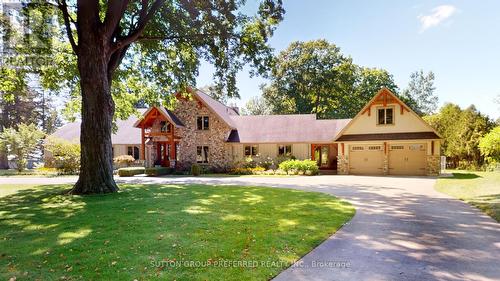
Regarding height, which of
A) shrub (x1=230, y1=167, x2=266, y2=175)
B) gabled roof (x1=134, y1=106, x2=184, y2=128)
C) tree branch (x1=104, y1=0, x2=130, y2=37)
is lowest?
shrub (x1=230, y1=167, x2=266, y2=175)

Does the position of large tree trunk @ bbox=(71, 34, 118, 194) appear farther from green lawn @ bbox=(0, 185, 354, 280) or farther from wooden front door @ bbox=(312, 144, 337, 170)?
wooden front door @ bbox=(312, 144, 337, 170)

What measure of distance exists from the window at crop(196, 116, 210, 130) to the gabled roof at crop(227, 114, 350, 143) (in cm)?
263

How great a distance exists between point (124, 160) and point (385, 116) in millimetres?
26102

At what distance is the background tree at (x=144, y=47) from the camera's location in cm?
1359

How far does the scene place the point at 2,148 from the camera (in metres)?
31.1

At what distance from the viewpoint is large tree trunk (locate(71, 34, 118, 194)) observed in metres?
13.5

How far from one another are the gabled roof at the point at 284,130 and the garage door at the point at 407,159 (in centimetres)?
561

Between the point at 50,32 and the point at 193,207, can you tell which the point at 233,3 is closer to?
the point at 193,207

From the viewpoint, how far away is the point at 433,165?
24.4m

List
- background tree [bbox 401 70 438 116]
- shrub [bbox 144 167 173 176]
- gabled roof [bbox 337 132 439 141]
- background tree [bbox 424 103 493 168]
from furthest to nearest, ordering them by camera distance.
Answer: background tree [bbox 401 70 438 116]
background tree [bbox 424 103 493 168]
shrub [bbox 144 167 173 176]
gabled roof [bbox 337 132 439 141]

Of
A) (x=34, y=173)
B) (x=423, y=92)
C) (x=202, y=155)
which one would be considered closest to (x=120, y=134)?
(x=34, y=173)

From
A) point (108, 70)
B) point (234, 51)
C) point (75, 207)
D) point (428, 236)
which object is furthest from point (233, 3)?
point (428, 236)

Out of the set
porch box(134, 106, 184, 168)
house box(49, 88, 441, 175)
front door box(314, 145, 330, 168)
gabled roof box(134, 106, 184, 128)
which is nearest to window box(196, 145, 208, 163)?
house box(49, 88, 441, 175)

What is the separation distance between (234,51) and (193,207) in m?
10.8
